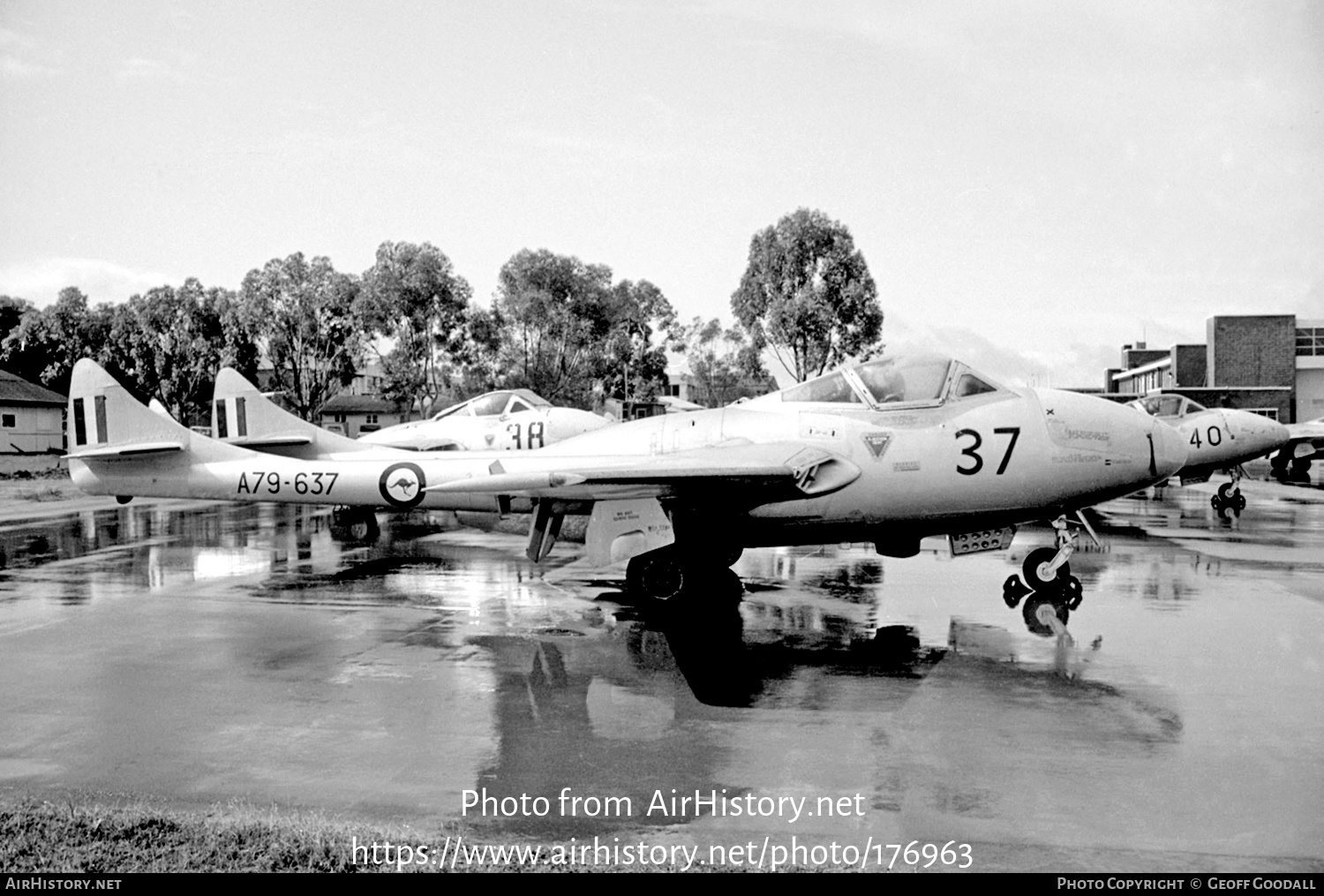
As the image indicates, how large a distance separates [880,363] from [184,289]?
2133 inches

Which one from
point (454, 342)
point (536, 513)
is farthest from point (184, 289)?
point (536, 513)

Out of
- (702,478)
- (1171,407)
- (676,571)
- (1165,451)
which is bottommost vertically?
(676,571)

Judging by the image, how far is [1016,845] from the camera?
4.47 meters

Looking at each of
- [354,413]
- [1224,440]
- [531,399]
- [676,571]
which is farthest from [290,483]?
[354,413]

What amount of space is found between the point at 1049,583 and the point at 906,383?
2.78 m

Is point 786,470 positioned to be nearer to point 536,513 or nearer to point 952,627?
point 952,627

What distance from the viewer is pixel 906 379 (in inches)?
410

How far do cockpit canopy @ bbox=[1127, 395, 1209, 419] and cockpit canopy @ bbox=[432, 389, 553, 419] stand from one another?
14.3 m

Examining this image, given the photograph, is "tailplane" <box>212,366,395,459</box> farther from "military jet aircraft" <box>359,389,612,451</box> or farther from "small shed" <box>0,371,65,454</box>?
"small shed" <box>0,371,65,454</box>

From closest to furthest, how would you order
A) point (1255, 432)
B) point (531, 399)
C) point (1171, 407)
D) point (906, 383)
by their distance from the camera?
point (906, 383) → point (531, 399) → point (1255, 432) → point (1171, 407)

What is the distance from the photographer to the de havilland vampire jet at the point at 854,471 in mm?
9852

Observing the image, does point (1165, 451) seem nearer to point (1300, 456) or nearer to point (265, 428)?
point (265, 428)

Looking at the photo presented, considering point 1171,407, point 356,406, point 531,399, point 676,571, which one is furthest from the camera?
point 356,406

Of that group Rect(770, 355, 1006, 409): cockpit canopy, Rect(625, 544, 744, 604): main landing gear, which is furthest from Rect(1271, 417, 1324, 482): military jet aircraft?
Rect(625, 544, 744, 604): main landing gear
